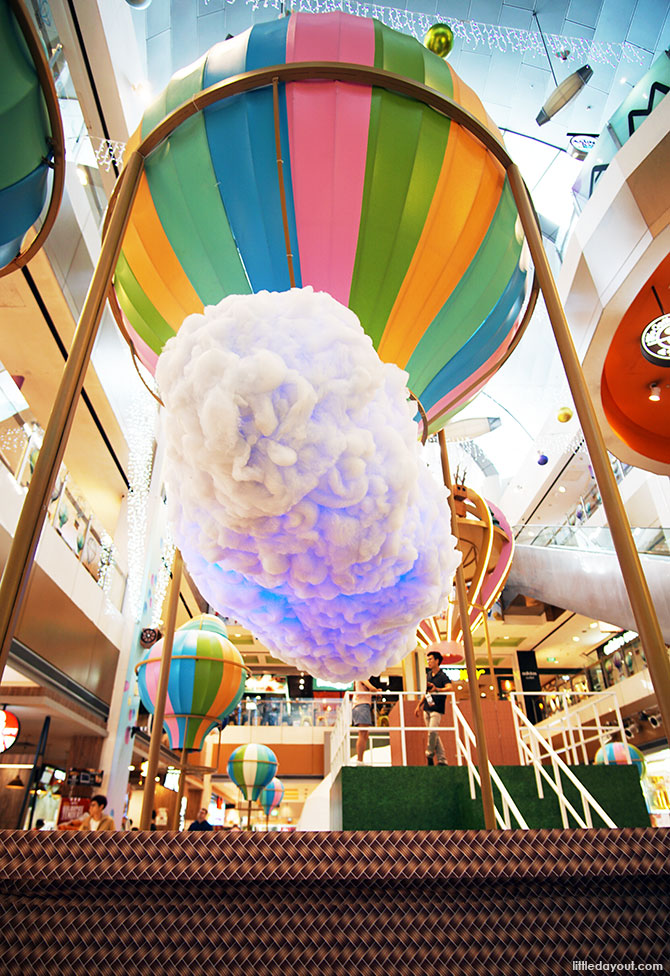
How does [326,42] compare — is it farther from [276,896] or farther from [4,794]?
[4,794]

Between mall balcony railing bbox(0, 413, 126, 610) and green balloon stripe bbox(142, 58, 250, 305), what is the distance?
326 centimetres

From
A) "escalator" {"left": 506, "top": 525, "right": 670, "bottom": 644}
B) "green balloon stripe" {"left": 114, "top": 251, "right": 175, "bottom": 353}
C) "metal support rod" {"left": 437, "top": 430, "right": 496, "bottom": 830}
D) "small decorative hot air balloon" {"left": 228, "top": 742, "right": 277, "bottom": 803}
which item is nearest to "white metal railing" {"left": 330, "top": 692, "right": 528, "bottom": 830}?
"metal support rod" {"left": 437, "top": 430, "right": 496, "bottom": 830}

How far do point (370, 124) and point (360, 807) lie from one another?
4.81m

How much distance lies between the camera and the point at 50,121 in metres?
1.81

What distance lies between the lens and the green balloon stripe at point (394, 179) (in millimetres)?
2000

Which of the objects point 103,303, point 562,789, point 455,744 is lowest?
point 562,789

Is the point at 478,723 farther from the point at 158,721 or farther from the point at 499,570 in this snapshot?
the point at 499,570

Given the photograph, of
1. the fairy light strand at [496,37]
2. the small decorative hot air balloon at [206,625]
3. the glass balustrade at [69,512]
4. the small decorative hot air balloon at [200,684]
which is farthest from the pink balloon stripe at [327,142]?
the fairy light strand at [496,37]

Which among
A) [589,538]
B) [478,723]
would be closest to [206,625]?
[478,723]

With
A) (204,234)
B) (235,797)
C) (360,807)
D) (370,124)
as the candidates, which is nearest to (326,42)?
(370,124)

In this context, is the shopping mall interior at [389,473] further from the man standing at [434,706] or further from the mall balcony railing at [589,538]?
the man standing at [434,706]

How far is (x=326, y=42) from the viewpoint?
2.01 metres

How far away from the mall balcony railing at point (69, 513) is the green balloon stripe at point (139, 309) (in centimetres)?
292

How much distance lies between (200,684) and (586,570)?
8.04 m
